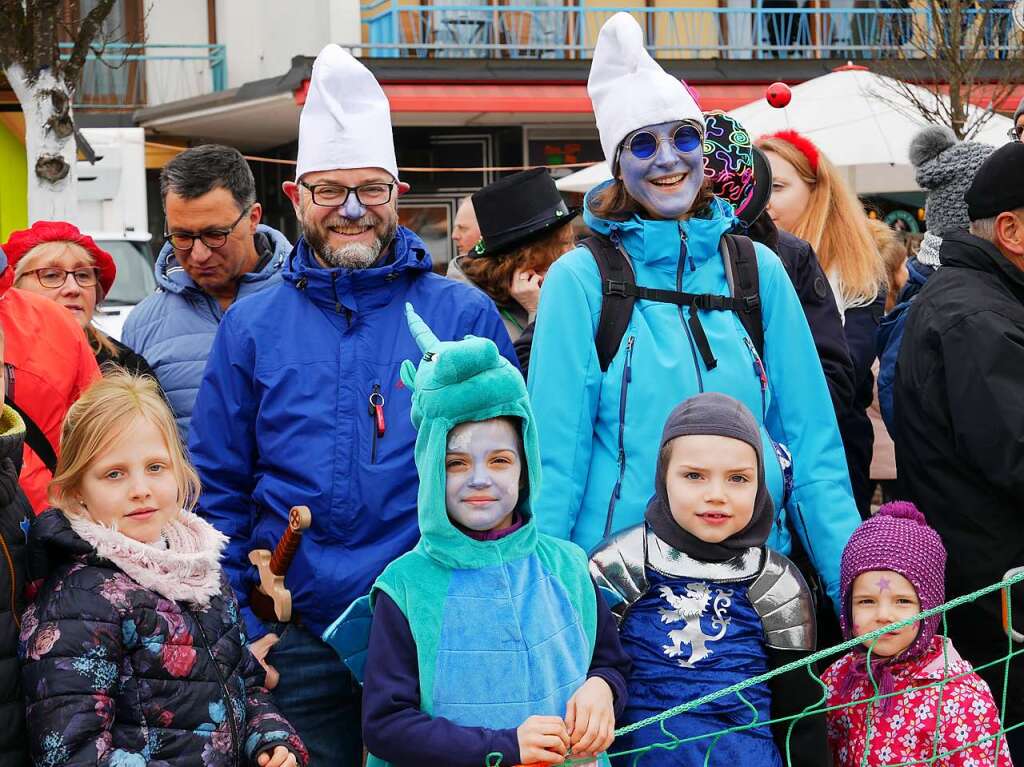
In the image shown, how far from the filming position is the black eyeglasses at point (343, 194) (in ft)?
12.1

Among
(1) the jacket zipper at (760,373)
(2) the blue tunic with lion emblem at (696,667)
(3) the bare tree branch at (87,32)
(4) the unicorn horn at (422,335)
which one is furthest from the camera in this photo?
(3) the bare tree branch at (87,32)

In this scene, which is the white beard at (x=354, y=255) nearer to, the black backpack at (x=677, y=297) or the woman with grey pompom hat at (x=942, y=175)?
the black backpack at (x=677, y=297)

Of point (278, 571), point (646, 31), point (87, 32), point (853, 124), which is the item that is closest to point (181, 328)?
point (278, 571)

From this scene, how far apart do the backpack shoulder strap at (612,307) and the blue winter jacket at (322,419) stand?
268mm

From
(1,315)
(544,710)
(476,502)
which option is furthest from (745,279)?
(1,315)

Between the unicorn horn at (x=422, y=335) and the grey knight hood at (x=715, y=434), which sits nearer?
the unicorn horn at (x=422, y=335)

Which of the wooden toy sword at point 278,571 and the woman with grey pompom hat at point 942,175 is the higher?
the woman with grey pompom hat at point 942,175

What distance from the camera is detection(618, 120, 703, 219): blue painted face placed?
11.9 feet

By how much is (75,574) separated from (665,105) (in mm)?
1864

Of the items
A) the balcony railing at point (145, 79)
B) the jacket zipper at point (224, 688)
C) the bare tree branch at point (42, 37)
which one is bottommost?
the jacket zipper at point (224, 688)

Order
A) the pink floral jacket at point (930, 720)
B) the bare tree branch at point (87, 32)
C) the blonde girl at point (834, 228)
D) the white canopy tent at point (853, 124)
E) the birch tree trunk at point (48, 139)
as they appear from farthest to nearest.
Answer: the birch tree trunk at point (48, 139)
the bare tree branch at point (87, 32)
the white canopy tent at point (853, 124)
the blonde girl at point (834, 228)
the pink floral jacket at point (930, 720)

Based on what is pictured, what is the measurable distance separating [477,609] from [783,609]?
73 cm

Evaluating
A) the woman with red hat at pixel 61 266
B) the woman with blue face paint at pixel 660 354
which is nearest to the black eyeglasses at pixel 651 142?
the woman with blue face paint at pixel 660 354

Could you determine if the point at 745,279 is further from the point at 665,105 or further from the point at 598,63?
the point at 598,63
